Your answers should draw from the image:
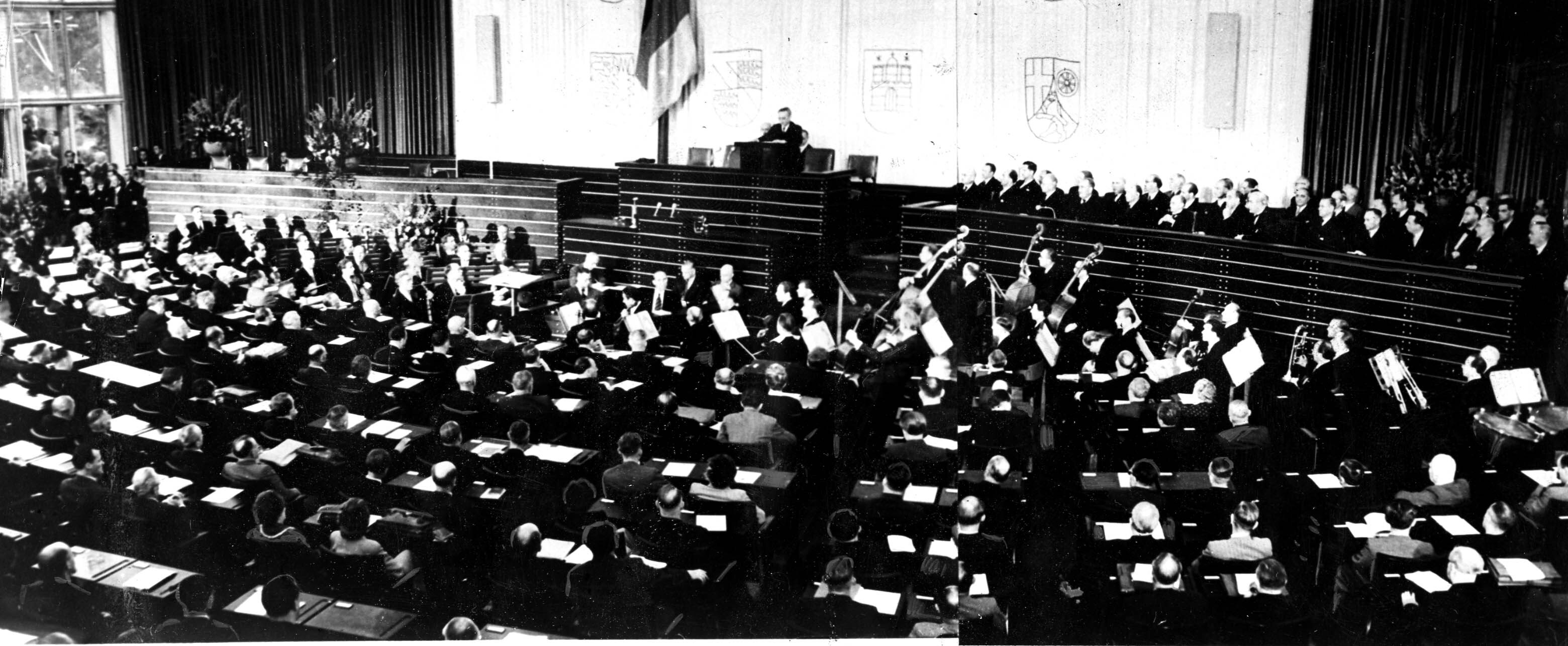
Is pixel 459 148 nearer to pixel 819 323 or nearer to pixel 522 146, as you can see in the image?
pixel 522 146

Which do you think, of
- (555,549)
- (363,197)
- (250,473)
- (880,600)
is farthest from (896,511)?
(363,197)

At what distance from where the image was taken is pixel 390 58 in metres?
8.51

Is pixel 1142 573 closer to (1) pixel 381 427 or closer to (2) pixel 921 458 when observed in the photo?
(2) pixel 921 458

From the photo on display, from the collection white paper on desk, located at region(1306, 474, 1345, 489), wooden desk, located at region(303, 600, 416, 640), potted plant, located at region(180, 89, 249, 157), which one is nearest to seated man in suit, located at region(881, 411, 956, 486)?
white paper on desk, located at region(1306, 474, 1345, 489)

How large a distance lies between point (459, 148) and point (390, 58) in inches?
40.4

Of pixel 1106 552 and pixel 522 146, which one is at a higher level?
pixel 522 146

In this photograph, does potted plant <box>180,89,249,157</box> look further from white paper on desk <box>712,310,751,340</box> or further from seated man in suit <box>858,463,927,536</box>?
seated man in suit <box>858,463,927,536</box>

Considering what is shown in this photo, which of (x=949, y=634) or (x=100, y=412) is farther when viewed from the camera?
(x=100, y=412)

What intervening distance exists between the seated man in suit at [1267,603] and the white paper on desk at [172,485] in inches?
245

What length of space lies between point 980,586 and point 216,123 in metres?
6.45

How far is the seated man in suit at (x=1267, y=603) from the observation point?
5180 mm

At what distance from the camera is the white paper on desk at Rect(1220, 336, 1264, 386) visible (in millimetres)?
6957

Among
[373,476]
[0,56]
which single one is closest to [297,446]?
[373,476]

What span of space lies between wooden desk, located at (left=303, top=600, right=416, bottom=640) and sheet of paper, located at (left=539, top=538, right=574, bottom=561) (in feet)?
2.97
